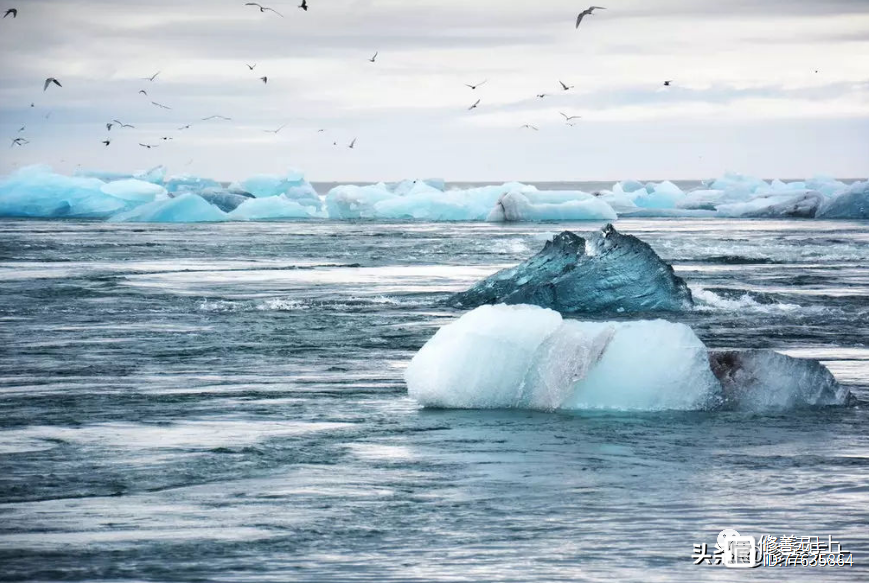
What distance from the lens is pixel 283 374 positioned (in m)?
12.3

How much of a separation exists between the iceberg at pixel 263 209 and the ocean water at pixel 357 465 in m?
42.1

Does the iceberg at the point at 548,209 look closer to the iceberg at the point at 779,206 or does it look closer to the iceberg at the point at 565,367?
the iceberg at the point at 779,206

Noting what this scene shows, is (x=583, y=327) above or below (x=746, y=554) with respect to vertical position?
above

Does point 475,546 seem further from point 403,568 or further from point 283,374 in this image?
point 283,374

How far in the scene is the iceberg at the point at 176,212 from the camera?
5481 centimetres

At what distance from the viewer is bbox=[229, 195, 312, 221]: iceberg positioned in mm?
59250

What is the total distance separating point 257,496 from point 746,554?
2.74 meters

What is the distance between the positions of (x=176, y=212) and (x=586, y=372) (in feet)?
155

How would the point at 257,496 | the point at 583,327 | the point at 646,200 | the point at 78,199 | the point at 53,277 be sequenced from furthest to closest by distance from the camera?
the point at 646,200, the point at 78,199, the point at 53,277, the point at 583,327, the point at 257,496

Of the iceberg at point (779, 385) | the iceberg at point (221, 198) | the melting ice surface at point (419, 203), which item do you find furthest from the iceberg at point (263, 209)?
the iceberg at point (779, 385)

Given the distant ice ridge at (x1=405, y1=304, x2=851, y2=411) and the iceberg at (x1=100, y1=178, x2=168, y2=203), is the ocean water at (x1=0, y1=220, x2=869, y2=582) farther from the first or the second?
the iceberg at (x1=100, y1=178, x2=168, y2=203)

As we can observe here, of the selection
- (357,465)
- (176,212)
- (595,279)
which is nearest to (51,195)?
(176,212)

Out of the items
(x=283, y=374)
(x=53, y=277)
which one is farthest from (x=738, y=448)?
(x=53, y=277)

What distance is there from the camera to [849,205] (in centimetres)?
5856
